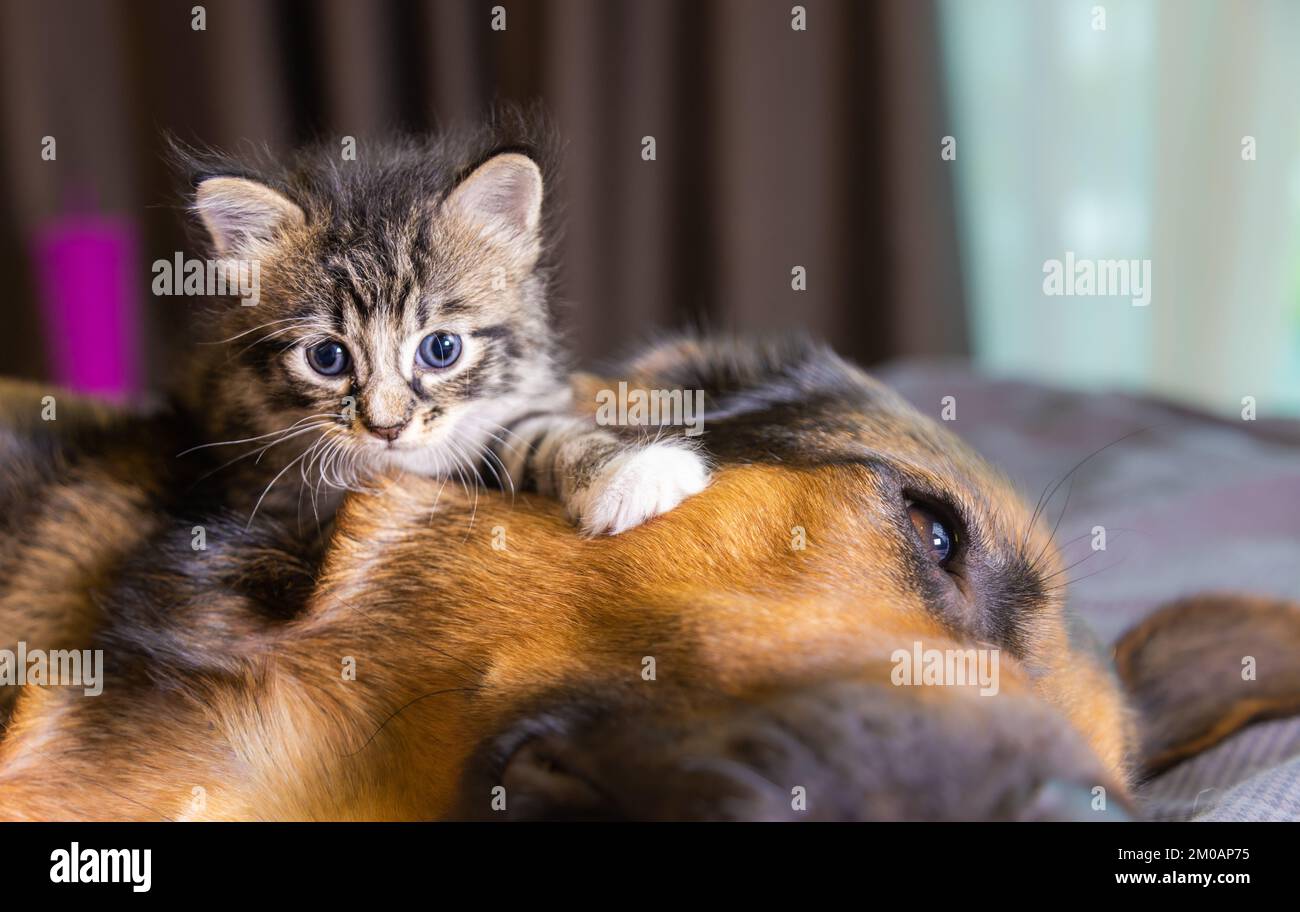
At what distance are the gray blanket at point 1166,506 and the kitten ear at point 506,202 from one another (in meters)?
Answer: 0.69

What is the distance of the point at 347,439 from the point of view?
1242 mm

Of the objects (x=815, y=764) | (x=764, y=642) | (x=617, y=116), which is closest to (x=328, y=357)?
(x=764, y=642)

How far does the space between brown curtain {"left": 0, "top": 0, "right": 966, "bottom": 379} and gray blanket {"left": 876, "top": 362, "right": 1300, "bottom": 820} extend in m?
1.23

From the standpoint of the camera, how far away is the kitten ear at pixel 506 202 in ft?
4.31

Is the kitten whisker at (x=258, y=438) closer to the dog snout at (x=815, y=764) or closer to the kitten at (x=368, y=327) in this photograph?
the kitten at (x=368, y=327)

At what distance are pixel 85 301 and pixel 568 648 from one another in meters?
3.19

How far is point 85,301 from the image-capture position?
11.4 ft

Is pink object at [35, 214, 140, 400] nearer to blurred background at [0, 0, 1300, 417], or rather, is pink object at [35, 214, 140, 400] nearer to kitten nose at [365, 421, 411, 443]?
blurred background at [0, 0, 1300, 417]

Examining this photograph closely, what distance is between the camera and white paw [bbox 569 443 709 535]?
1.00 metres

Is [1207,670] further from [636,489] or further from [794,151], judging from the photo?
[794,151]

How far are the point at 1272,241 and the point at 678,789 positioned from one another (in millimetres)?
3622

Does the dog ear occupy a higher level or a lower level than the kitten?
lower

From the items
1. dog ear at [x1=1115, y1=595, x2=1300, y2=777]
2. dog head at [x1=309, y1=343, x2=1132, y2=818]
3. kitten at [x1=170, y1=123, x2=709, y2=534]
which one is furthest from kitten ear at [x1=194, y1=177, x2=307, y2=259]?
dog ear at [x1=1115, y1=595, x2=1300, y2=777]
